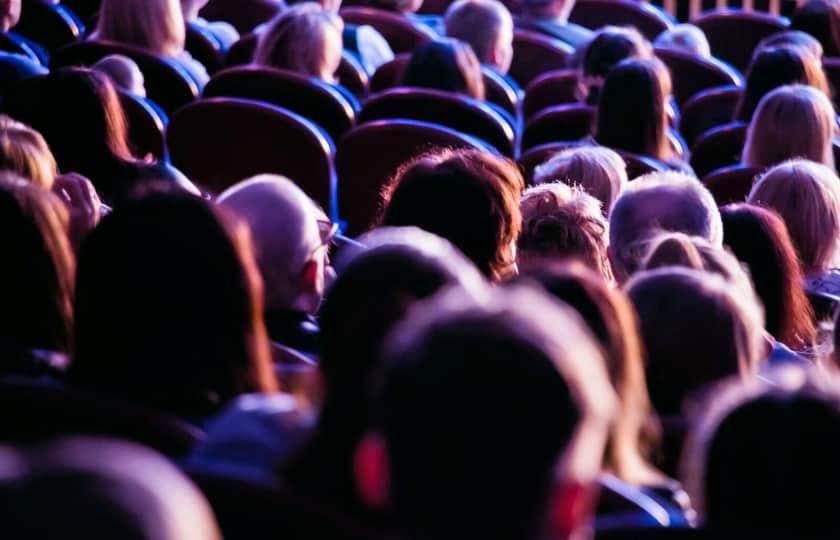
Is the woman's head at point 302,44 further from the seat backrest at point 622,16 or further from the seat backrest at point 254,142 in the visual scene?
the seat backrest at point 622,16

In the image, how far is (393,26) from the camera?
824 cm

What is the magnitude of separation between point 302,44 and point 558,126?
1.04 meters

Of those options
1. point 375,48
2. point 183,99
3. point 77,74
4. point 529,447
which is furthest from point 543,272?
point 375,48

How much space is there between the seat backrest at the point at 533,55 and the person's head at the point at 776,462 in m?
6.29

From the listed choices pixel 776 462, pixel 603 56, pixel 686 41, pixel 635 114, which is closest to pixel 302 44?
pixel 603 56

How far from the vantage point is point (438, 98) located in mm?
5660

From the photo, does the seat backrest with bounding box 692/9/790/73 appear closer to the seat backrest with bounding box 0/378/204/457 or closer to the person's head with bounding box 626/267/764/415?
the person's head with bounding box 626/267/764/415

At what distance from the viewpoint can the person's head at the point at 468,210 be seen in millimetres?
3371

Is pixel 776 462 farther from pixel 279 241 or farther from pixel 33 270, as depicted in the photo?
pixel 279 241

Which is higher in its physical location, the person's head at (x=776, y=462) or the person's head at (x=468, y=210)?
the person's head at (x=776, y=462)

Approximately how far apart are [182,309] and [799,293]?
6.13 feet

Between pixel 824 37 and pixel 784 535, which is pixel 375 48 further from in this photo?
pixel 784 535

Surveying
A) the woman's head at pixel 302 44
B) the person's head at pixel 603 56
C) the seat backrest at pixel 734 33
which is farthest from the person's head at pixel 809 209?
the seat backrest at pixel 734 33

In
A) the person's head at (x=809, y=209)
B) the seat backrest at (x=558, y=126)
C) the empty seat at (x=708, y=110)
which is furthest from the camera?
the empty seat at (x=708, y=110)
